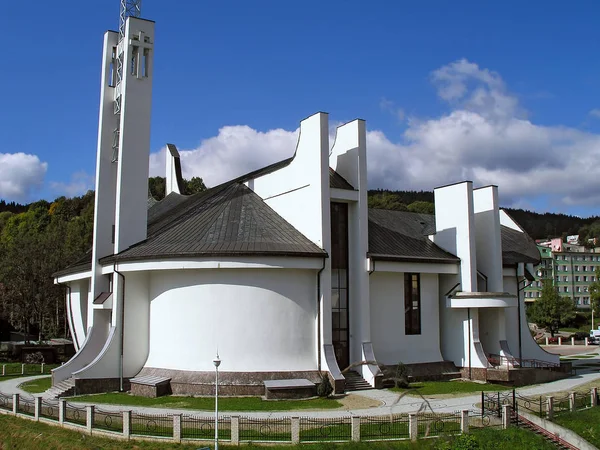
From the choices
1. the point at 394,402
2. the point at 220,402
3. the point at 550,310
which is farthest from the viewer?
the point at 550,310

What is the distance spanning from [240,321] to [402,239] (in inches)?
472

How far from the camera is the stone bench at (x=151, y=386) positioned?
2491cm

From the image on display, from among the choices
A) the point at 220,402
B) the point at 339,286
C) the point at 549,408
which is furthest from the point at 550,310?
the point at 220,402

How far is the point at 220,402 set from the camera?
2317 centimetres

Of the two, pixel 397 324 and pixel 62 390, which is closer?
pixel 62 390

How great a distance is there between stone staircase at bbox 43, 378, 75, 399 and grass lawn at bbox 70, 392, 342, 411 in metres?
0.76

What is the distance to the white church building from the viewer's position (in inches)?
1021

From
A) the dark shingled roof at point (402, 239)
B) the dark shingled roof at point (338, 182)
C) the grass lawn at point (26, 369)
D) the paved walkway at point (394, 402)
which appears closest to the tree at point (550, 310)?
the dark shingled roof at point (402, 239)

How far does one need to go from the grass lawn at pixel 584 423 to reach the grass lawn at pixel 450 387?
5014 mm

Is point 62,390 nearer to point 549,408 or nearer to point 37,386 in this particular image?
point 37,386

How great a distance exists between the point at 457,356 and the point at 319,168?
1310cm

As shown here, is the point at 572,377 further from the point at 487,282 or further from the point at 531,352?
the point at 487,282

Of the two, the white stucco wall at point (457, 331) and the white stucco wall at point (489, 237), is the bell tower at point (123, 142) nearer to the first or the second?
the white stucco wall at point (457, 331)

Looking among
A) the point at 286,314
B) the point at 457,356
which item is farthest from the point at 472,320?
the point at 286,314
